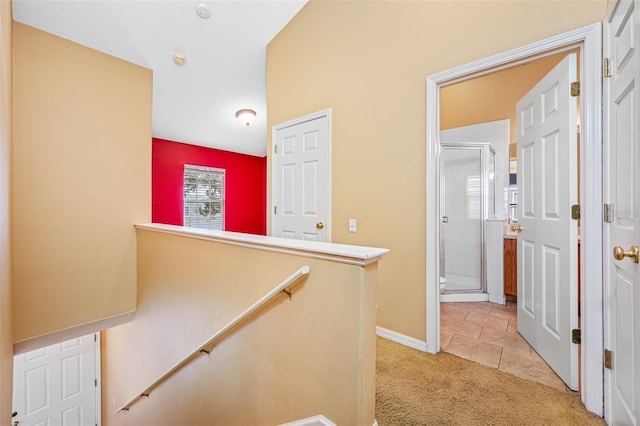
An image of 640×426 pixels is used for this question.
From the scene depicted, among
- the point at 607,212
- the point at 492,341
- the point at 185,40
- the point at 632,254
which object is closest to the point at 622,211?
the point at 607,212

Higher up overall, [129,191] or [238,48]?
[238,48]

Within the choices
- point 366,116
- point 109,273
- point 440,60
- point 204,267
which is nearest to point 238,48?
point 366,116

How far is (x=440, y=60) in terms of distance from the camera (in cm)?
189

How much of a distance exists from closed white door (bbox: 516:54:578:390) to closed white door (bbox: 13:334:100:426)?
207 inches

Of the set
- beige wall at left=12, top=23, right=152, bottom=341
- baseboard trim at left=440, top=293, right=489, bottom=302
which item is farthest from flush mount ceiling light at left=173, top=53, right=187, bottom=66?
baseboard trim at left=440, top=293, right=489, bottom=302

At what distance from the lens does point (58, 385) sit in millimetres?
3516

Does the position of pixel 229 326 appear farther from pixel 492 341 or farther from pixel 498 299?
pixel 498 299

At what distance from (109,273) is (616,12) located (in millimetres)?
4158

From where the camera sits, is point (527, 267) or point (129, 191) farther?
point (129, 191)

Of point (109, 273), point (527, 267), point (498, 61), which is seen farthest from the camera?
point (109, 273)

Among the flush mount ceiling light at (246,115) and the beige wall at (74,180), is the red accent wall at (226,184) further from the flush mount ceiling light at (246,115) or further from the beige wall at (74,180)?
the beige wall at (74,180)

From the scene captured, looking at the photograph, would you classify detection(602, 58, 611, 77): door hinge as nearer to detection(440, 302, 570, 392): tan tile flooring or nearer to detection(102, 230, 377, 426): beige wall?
detection(102, 230, 377, 426): beige wall

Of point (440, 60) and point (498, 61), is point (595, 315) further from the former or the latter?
point (440, 60)

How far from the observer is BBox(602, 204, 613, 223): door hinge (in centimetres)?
129
